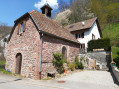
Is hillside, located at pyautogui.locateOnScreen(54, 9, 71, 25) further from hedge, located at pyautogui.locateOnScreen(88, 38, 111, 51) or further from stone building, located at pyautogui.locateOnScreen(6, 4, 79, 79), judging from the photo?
stone building, located at pyautogui.locateOnScreen(6, 4, 79, 79)

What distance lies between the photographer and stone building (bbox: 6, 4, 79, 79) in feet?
29.5

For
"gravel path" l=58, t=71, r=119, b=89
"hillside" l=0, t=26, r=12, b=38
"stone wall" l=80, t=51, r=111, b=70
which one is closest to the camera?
"gravel path" l=58, t=71, r=119, b=89

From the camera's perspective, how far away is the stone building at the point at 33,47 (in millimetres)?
8982

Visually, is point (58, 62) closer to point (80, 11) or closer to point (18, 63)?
point (18, 63)

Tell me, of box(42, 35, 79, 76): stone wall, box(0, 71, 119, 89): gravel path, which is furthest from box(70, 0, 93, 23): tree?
box(0, 71, 119, 89): gravel path

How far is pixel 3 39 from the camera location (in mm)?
31516

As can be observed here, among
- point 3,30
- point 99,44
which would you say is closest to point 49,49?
point 99,44

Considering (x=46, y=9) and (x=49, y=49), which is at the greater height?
(x=46, y=9)

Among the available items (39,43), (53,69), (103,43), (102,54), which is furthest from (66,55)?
(103,43)

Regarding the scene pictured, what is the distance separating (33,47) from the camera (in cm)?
942

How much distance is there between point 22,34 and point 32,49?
115 inches

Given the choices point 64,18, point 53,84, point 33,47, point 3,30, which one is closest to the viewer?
point 53,84

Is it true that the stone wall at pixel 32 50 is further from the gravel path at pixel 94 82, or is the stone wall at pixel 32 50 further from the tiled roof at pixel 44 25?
the gravel path at pixel 94 82

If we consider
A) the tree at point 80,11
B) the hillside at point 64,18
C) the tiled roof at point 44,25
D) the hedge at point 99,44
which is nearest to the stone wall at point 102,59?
the hedge at point 99,44
